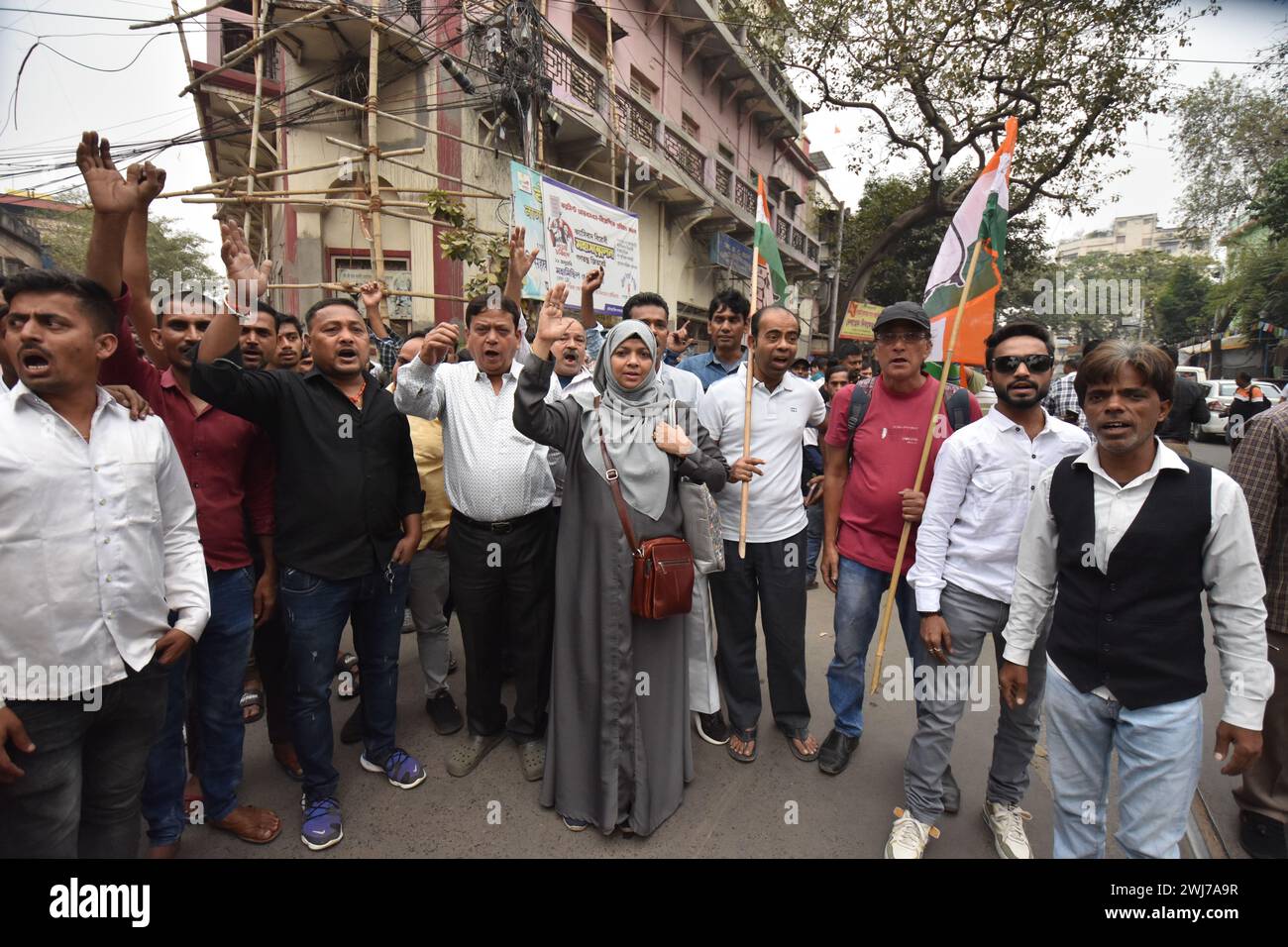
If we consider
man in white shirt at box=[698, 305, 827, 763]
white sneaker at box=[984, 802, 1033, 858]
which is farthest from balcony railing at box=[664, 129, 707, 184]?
white sneaker at box=[984, 802, 1033, 858]

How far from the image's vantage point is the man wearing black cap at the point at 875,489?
8.95 feet

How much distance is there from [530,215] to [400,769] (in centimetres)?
675

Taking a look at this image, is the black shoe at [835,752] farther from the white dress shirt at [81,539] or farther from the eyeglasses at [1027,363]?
the white dress shirt at [81,539]

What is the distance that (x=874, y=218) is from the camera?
53.9 feet

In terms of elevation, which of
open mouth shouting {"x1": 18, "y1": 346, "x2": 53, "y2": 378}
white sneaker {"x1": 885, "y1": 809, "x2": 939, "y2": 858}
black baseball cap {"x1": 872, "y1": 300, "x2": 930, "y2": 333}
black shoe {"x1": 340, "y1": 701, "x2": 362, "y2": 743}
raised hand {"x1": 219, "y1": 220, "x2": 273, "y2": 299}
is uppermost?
raised hand {"x1": 219, "y1": 220, "x2": 273, "y2": 299}

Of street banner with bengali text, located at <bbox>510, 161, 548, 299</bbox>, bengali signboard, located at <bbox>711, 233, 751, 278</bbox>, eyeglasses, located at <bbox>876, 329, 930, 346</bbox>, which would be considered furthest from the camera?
bengali signboard, located at <bbox>711, 233, 751, 278</bbox>

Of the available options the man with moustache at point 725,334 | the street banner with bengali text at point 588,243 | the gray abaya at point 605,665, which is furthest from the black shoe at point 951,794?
the street banner with bengali text at point 588,243

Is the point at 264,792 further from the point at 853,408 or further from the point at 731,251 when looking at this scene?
the point at 731,251

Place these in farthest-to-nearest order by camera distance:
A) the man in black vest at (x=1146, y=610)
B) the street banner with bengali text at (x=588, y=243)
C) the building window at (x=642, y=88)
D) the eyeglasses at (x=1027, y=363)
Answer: the building window at (x=642, y=88) → the street banner with bengali text at (x=588, y=243) → the eyeglasses at (x=1027, y=363) → the man in black vest at (x=1146, y=610)

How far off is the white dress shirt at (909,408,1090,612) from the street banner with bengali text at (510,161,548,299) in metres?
5.84

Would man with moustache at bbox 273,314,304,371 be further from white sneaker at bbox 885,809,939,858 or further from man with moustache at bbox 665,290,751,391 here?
white sneaker at bbox 885,809,939,858

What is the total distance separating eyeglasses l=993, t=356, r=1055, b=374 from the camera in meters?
2.30
